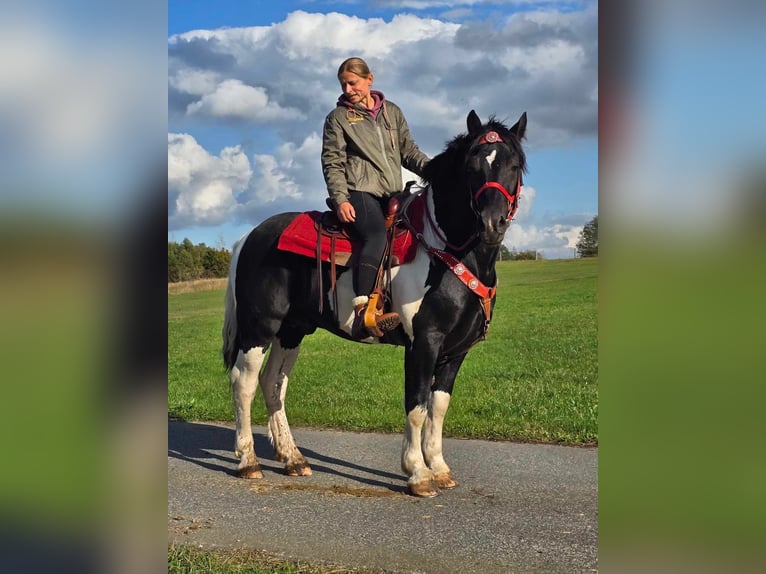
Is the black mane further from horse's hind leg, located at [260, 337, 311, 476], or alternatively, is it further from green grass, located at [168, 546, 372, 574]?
green grass, located at [168, 546, 372, 574]

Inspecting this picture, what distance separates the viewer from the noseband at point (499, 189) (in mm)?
4332

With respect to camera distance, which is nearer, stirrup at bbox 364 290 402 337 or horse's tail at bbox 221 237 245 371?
stirrup at bbox 364 290 402 337

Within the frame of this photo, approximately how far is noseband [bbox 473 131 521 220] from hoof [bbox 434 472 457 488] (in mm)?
2146

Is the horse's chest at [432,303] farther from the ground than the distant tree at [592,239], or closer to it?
closer to it

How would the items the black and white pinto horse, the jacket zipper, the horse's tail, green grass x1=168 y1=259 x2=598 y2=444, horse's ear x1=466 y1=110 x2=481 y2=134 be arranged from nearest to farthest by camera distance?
the black and white pinto horse < horse's ear x1=466 y1=110 x2=481 y2=134 < the jacket zipper < the horse's tail < green grass x1=168 y1=259 x2=598 y2=444

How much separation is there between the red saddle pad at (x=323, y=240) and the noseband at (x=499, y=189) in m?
0.87

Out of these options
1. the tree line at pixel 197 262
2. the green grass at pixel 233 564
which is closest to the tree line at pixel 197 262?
the tree line at pixel 197 262

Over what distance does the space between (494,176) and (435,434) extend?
2187 mm

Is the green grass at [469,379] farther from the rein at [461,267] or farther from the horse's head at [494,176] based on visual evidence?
the rein at [461,267]

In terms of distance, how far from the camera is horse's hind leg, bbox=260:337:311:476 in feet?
18.9

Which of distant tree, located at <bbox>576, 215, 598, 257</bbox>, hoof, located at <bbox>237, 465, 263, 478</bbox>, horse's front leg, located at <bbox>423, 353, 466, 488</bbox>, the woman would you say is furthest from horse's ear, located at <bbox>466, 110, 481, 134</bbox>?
distant tree, located at <bbox>576, 215, 598, 257</bbox>
